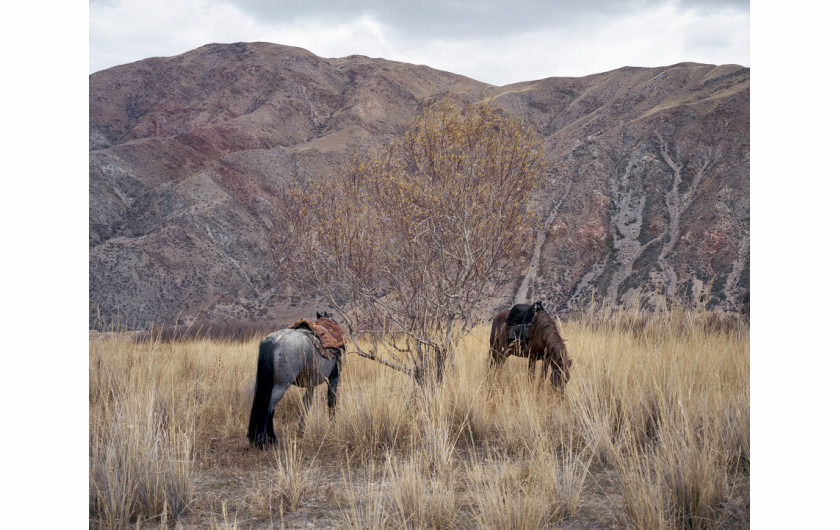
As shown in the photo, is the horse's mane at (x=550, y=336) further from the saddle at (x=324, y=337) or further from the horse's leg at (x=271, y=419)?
the horse's leg at (x=271, y=419)

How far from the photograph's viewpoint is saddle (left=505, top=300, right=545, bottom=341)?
6.01 metres

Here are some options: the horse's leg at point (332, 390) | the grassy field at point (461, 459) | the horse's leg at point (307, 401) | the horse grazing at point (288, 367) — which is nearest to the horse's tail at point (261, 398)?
the horse grazing at point (288, 367)

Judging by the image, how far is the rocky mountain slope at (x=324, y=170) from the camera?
21203 millimetres

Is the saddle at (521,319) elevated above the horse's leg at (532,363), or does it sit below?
above

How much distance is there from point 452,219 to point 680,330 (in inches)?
123

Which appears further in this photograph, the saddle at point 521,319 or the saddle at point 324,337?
the saddle at point 521,319

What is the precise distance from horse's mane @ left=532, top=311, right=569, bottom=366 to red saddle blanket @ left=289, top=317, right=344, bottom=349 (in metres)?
2.37

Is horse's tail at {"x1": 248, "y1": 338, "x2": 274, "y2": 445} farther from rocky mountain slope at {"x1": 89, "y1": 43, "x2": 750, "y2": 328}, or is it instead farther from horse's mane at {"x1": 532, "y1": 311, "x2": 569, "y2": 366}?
rocky mountain slope at {"x1": 89, "y1": 43, "x2": 750, "y2": 328}

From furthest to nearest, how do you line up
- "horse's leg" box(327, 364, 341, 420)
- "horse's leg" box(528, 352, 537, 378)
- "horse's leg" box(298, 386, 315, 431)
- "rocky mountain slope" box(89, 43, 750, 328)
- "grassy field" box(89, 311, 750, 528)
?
"rocky mountain slope" box(89, 43, 750, 328), "horse's leg" box(528, 352, 537, 378), "horse's leg" box(327, 364, 341, 420), "horse's leg" box(298, 386, 315, 431), "grassy field" box(89, 311, 750, 528)

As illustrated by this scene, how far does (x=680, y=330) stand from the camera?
19.5 ft

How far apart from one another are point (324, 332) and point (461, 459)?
189cm

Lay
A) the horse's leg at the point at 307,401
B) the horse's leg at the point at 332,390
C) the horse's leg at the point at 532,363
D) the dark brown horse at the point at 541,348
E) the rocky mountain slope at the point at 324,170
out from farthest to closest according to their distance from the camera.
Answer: the rocky mountain slope at the point at 324,170, the horse's leg at the point at 532,363, the dark brown horse at the point at 541,348, the horse's leg at the point at 332,390, the horse's leg at the point at 307,401

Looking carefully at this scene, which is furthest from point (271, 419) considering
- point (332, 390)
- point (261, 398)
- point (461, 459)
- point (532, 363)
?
point (532, 363)

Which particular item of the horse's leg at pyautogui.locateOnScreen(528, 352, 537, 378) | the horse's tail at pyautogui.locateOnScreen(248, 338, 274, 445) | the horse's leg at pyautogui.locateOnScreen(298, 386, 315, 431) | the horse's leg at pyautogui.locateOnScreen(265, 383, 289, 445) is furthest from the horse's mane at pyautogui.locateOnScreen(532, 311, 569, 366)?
the horse's tail at pyautogui.locateOnScreen(248, 338, 274, 445)
